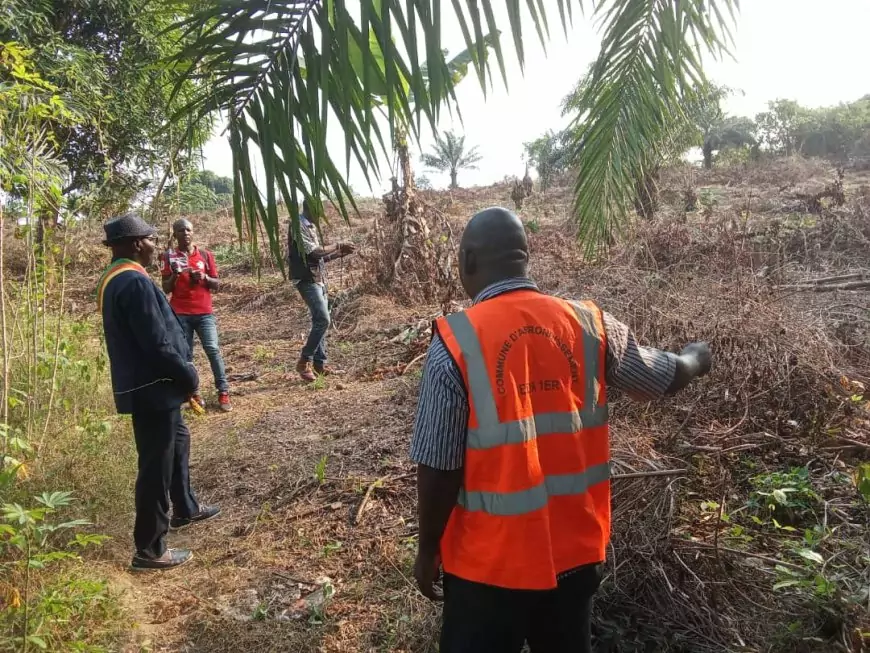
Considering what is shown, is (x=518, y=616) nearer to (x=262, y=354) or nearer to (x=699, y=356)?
(x=699, y=356)

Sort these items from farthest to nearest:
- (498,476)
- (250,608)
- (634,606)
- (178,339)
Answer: (178,339) < (250,608) < (634,606) < (498,476)

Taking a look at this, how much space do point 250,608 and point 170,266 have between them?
11.0 feet

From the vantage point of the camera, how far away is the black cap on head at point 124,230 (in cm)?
306

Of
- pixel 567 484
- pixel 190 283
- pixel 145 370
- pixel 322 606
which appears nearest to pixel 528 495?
pixel 567 484

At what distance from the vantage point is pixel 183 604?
9.34 feet

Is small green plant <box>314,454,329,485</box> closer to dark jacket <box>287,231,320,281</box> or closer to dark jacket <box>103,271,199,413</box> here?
dark jacket <box>103,271,199,413</box>

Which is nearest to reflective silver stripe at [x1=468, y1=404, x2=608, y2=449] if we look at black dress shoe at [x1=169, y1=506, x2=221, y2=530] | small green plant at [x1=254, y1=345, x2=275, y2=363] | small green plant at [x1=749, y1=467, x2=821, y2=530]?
small green plant at [x1=749, y1=467, x2=821, y2=530]

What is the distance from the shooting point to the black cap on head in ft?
10.0

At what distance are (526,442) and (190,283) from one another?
182 inches

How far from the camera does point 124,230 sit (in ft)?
10.1

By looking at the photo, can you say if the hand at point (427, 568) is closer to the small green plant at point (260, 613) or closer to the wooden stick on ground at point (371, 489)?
the small green plant at point (260, 613)

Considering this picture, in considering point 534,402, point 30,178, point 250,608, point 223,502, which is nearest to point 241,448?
point 223,502

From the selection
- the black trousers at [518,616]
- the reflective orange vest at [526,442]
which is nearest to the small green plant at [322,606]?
the black trousers at [518,616]

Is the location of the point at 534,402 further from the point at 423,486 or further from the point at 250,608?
the point at 250,608
